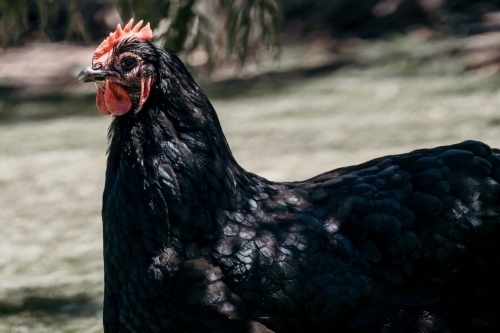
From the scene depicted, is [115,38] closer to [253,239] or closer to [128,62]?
[128,62]

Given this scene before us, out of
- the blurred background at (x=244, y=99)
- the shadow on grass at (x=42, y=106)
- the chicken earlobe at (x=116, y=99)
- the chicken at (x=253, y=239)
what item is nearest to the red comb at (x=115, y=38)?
the chicken at (x=253, y=239)

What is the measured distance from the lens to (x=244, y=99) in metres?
9.34

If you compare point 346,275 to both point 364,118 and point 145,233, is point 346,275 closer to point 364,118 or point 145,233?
point 145,233

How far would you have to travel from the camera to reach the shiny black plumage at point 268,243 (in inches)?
115

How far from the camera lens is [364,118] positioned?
8039 mm

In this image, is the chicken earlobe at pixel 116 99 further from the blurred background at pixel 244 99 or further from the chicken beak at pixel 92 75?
the blurred background at pixel 244 99

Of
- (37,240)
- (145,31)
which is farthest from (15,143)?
(145,31)

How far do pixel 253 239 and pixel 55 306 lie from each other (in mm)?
1816

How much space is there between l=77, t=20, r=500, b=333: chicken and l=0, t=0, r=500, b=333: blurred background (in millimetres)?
1277

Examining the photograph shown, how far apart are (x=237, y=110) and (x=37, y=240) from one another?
12.3 feet

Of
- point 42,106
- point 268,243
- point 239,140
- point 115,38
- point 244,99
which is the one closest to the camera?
point 268,243

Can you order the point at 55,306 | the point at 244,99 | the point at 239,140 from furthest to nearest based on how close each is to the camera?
the point at 244,99 < the point at 239,140 < the point at 55,306

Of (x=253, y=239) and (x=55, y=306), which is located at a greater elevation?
(x=55, y=306)

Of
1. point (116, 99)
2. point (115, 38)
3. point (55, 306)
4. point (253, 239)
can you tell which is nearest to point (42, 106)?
point (55, 306)
